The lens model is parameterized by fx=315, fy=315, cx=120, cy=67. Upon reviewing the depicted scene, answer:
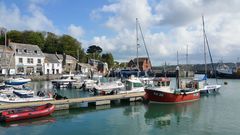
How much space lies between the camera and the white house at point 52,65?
304 feet

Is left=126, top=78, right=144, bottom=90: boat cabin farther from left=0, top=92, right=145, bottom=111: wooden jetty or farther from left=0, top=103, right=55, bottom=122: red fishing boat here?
left=0, top=103, right=55, bottom=122: red fishing boat

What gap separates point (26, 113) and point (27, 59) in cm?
6130

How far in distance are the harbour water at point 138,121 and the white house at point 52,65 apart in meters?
58.5

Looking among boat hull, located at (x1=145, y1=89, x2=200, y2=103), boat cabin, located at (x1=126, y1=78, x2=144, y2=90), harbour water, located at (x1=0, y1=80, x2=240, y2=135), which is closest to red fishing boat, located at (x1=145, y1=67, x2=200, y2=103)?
boat hull, located at (x1=145, y1=89, x2=200, y2=103)

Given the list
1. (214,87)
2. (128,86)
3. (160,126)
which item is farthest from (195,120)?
(214,87)

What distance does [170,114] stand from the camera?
108 feet

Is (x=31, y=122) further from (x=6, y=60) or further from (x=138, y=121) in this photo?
(x=6, y=60)

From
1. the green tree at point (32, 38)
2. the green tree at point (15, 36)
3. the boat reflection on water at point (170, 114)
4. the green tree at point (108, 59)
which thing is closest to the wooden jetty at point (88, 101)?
the boat reflection on water at point (170, 114)

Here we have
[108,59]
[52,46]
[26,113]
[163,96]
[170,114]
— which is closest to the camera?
[26,113]

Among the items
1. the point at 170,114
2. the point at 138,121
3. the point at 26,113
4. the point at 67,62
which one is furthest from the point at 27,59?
the point at 138,121

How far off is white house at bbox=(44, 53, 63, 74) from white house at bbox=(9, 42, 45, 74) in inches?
94.2

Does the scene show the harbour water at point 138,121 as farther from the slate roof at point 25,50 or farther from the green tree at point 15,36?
the green tree at point 15,36

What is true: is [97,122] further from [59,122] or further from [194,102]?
[194,102]

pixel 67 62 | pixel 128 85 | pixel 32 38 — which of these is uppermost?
pixel 32 38
